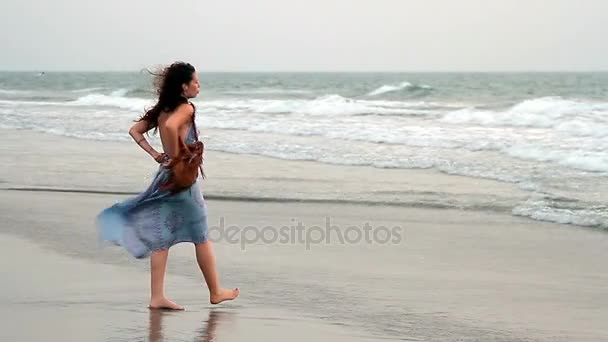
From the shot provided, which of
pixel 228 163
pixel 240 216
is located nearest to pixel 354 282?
→ pixel 240 216

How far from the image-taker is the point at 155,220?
546cm

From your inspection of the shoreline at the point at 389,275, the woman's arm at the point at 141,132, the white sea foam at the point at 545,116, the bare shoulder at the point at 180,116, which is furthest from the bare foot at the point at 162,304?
the white sea foam at the point at 545,116

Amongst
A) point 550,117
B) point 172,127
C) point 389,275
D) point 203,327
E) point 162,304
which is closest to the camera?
point 203,327

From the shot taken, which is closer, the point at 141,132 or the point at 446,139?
the point at 141,132

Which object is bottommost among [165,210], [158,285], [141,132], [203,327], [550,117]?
[203,327]

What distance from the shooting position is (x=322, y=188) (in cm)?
1109

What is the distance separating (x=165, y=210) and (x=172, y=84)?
28.6 inches

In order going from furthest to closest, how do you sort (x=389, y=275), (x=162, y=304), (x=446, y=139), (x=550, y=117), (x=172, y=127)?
1. (x=550, y=117)
2. (x=446, y=139)
3. (x=389, y=275)
4. (x=162, y=304)
5. (x=172, y=127)

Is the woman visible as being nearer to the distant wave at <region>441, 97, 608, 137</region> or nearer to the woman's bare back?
the woman's bare back

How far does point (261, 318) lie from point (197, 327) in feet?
1.37

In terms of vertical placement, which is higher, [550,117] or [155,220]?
[550,117]

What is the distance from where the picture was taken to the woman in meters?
5.30

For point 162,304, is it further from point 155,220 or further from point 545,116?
point 545,116

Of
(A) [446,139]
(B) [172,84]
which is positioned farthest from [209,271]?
(A) [446,139]
